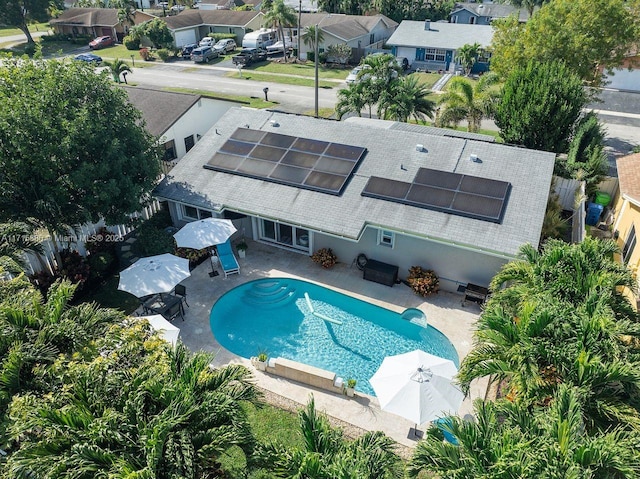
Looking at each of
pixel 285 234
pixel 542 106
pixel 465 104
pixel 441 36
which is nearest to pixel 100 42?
pixel 441 36

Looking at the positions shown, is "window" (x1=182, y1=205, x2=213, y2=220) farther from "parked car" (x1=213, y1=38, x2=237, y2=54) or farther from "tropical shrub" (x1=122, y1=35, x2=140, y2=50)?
"tropical shrub" (x1=122, y1=35, x2=140, y2=50)

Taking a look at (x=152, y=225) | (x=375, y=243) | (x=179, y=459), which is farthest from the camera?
(x=152, y=225)

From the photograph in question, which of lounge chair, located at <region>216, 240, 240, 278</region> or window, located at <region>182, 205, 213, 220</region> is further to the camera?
window, located at <region>182, 205, 213, 220</region>

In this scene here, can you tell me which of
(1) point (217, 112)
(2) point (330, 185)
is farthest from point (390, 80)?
(2) point (330, 185)

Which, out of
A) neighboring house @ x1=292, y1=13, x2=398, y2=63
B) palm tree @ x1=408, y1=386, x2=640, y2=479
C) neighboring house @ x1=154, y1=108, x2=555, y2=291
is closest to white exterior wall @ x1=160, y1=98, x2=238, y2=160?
neighboring house @ x1=154, y1=108, x2=555, y2=291

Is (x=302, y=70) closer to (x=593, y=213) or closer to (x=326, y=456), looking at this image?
(x=593, y=213)

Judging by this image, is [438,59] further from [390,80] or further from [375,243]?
[375,243]
